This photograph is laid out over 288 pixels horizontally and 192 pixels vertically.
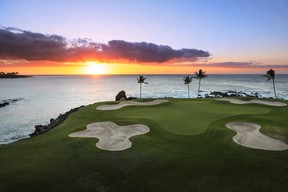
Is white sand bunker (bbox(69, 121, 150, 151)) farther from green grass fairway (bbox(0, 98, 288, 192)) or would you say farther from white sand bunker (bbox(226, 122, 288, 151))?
white sand bunker (bbox(226, 122, 288, 151))

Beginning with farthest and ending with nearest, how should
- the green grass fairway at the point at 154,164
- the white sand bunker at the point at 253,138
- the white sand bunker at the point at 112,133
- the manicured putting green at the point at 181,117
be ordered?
1. the manicured putting green at the point at 181,117
2. the white sand bunker at the point at 112,133
3. the white sand bunker at the point at 253,138
4. the green grass fairway at the point at 154,164

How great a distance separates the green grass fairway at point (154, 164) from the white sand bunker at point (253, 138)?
0.62 m

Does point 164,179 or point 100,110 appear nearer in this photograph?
point 164,179

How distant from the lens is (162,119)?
23.4m

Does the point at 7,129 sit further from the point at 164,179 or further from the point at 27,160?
the point at 164,179

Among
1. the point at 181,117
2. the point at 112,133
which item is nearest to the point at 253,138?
the point at 181,117

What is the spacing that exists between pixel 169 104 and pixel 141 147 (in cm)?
1702

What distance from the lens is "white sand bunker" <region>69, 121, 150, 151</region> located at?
663 inches

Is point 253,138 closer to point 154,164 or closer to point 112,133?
point 154,164

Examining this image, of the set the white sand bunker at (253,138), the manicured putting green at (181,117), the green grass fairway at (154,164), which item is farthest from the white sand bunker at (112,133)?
the white sand bunker at (253,138)

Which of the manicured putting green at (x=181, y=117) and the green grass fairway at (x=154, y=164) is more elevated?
the manicured putting green at (x=181, y=117)

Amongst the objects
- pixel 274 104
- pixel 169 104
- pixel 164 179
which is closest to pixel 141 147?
pixel 164 179

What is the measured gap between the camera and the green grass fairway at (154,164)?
37.4 ft

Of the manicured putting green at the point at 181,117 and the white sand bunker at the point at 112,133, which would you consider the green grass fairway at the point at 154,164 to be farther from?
the white sand bunker at the point at 112,133
